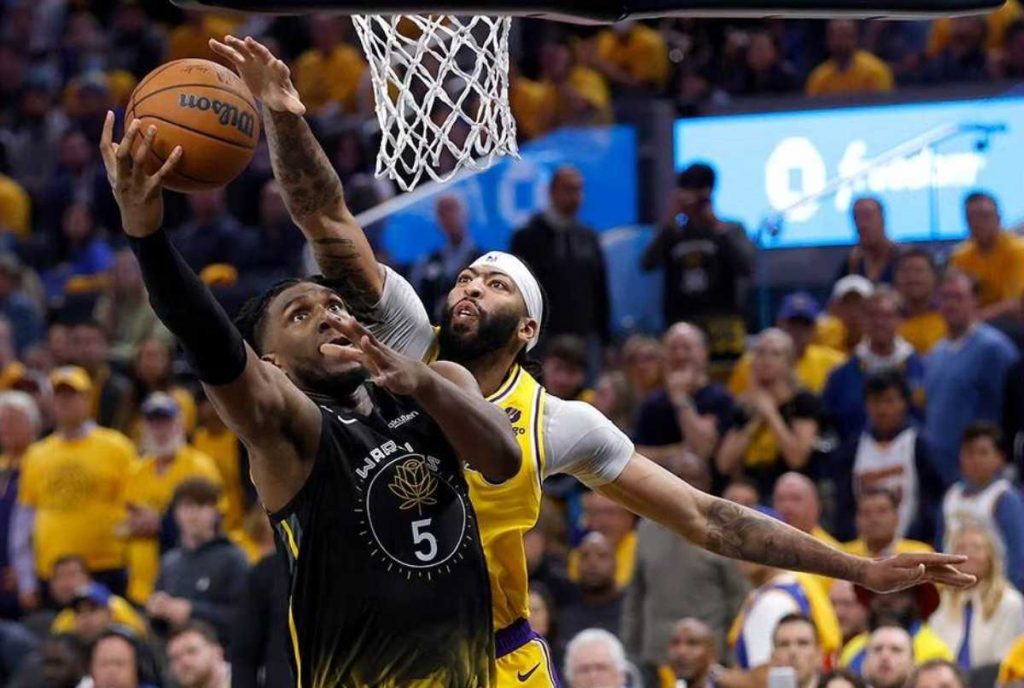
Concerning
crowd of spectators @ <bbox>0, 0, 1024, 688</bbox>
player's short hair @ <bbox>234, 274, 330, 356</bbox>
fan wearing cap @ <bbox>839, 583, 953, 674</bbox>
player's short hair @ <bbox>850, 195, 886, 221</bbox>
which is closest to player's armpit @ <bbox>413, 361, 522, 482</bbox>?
player's short hair @ <bbox>234, 274, 330, 356</bbox>

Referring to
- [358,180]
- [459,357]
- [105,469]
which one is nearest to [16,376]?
[105,469]

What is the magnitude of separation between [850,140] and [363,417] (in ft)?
28.8

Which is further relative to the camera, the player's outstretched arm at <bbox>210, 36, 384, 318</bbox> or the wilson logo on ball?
the player's outstretched arm at <bbox>210, 36, 384, 318</bbox>

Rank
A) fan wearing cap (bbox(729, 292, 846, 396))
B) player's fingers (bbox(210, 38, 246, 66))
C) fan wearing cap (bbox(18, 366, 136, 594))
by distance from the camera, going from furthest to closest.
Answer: fan wearing cap (bbox(18, 366, 136, 594))
fan wearing cap (bbox(729, 292, 846, 396))
player's fingers (bbox(210, 38, 246, 66))

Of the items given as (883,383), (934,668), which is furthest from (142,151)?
(883,383)

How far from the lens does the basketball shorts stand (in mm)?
6273

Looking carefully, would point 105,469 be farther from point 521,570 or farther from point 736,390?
point 521,570

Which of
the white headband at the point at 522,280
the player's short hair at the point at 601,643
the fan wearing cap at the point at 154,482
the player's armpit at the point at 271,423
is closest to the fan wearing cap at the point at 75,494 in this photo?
the fan wearing cap at the point at 154,482

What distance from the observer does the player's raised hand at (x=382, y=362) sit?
506 centimetres

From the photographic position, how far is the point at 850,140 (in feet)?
45.4

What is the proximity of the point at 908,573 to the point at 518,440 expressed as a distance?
→ 116cm

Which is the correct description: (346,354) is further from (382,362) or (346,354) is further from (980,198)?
(980,198)

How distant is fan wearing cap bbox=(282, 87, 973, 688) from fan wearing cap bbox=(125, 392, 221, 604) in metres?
5.53

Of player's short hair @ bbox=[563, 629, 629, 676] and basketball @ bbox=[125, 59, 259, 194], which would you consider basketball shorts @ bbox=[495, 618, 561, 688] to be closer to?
basketball @ bbox=[125, 59, 259, 194]
